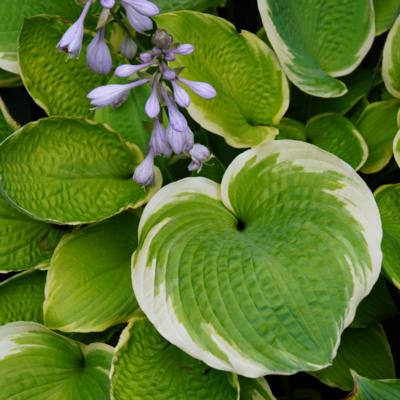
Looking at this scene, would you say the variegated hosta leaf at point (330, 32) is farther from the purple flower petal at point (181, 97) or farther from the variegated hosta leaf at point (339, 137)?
the purple flower petal at point (181, 97)

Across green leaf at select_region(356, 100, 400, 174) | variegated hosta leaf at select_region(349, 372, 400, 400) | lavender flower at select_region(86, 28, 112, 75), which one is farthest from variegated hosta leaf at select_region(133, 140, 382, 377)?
green leaf at select_region(356, 100, 400, 174)

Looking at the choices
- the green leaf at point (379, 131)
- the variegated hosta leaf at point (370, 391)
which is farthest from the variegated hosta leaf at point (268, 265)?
the green leaf at point (379, 131)

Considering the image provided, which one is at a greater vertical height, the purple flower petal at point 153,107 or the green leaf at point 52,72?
the purple flower petal at point 153,107

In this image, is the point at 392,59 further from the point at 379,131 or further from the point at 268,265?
the point at 268,265

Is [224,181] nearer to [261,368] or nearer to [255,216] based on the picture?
[255,216]

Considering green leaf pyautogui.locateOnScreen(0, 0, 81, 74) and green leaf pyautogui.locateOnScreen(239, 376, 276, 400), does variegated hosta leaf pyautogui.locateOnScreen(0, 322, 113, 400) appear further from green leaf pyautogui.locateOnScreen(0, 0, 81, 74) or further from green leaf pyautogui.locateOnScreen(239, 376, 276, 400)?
green leaf pyautogui.locateOnScreen(0, 0, 81, 74)

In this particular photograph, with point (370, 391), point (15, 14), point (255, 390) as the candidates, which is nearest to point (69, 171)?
point (15, 14)
